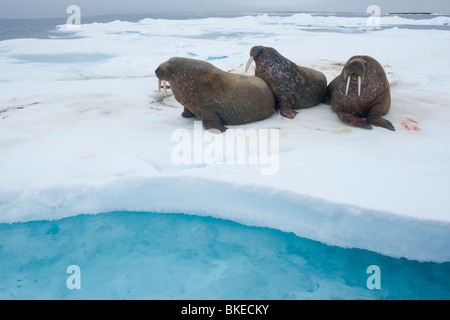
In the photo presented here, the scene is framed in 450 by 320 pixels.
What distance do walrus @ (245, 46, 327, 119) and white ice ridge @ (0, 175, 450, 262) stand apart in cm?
210

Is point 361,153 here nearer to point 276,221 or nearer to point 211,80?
point 276,221

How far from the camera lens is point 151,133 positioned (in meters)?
3.88

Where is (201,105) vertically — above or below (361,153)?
above

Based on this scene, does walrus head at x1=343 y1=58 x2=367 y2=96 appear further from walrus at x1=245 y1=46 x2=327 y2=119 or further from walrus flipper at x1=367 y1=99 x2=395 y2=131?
walrus at x1=245 y1=46 x2=327 y2=119

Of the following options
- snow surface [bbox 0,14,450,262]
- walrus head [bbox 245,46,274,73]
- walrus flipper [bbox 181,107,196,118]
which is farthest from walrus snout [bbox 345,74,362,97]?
walrus flipper [bbox 181,107,196,118]

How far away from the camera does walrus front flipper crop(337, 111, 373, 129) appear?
13.1ft

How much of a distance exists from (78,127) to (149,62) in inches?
241

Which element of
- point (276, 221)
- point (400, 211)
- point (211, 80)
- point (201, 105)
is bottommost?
point (276, 221)

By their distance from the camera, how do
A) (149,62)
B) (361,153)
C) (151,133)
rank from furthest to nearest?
(149,62)
(151,133)
(361,153)

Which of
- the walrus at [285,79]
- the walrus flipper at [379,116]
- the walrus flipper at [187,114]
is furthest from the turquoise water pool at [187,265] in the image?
the walrus at [285,79]

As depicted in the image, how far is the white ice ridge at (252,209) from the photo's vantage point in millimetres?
2354

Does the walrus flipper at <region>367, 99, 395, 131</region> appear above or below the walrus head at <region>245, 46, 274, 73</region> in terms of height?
below
